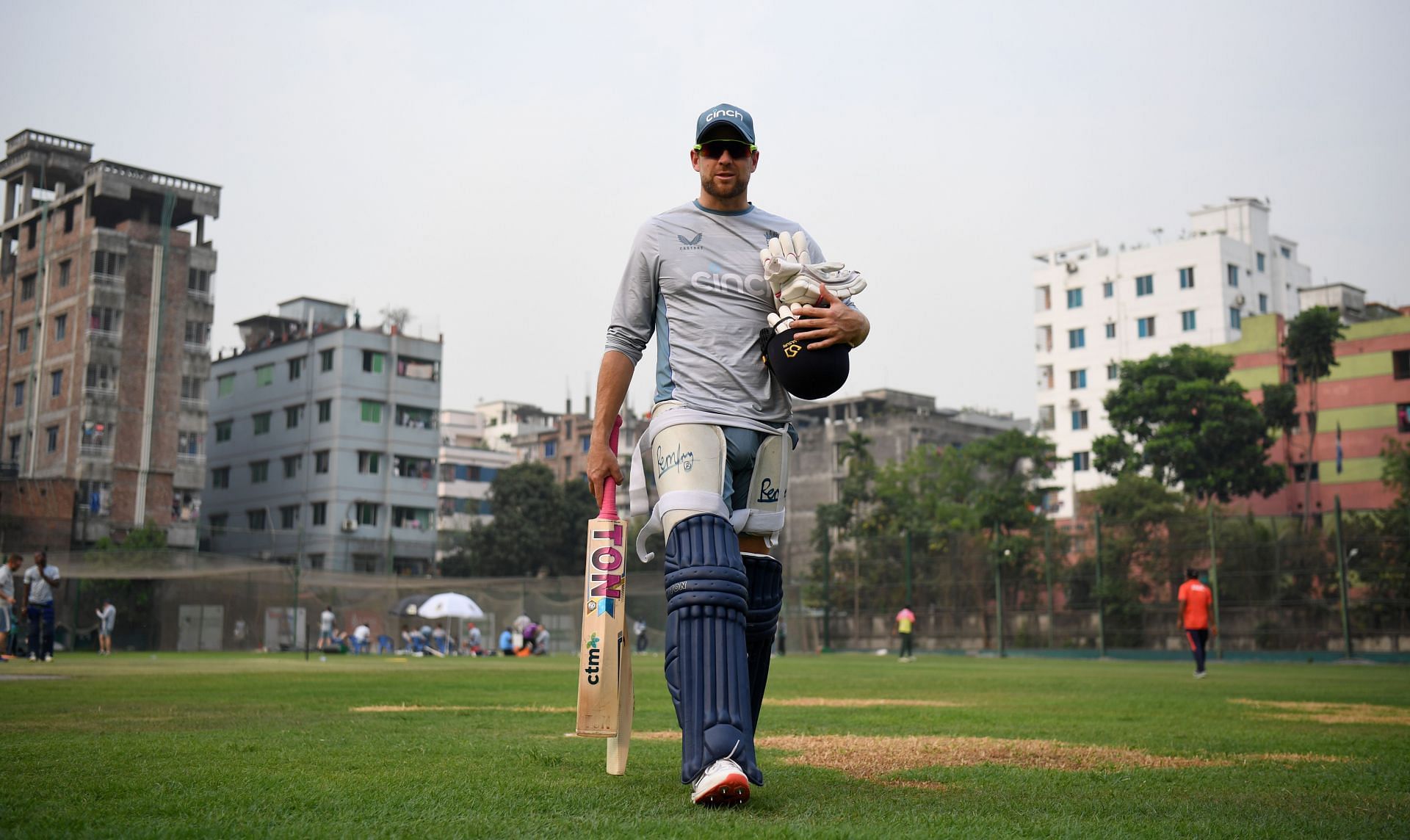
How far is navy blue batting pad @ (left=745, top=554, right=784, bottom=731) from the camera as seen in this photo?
14.1ft

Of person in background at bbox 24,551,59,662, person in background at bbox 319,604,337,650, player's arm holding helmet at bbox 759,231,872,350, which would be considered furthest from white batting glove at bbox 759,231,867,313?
person in background at bbox 319,604,337,650

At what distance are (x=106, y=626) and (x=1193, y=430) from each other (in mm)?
49832

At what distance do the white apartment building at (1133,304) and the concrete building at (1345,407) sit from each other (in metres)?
10.3

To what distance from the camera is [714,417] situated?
4172mm

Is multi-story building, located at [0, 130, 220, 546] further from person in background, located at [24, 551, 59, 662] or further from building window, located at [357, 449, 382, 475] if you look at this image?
person in background, located at [24, 551, 59, 662]

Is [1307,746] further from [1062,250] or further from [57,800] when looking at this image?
[1062,250]

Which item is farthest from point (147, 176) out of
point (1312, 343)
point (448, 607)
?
point (1312, 343)

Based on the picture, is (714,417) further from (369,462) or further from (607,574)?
(369,462)

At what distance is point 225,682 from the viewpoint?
12203mm

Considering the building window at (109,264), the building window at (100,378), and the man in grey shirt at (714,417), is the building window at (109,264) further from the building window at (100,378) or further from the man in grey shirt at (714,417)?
the man in grey shirt at (714,417)

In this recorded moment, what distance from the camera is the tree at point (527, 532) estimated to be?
69.6 meters

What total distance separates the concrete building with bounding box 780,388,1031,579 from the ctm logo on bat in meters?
71.5

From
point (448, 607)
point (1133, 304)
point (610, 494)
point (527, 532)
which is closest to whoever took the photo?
point (610, 494)

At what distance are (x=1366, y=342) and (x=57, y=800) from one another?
73.1 metres
